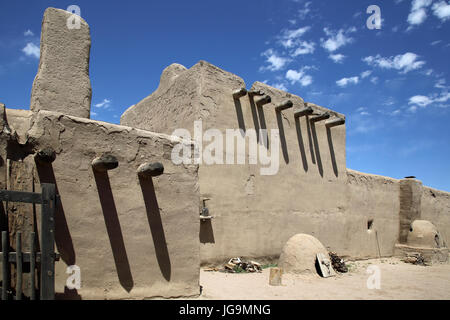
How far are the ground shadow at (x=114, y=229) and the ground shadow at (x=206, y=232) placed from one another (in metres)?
2.97

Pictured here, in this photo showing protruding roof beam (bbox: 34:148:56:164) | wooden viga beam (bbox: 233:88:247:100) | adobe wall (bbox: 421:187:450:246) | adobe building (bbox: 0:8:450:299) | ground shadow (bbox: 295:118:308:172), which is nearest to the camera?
protruding roof beam (bbox: 34:148:56:164)

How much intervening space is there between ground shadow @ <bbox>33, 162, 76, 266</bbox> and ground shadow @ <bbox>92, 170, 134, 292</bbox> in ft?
1.44

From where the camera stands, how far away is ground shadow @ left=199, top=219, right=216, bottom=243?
23.2 feet

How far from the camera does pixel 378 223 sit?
11367 millimetres

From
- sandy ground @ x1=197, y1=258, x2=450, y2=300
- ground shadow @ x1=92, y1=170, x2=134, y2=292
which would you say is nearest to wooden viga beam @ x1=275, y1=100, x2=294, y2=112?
sandy ground @ x1=197, y1=258, x2=450, y2=300

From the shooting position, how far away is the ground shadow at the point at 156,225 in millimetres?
4426

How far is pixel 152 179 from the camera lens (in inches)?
177

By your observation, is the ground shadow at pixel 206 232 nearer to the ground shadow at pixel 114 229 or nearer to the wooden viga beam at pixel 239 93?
the wooden viga beam at pixel 239 93

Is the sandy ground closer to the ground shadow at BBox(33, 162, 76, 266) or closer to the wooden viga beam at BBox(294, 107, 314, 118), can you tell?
the ground shadow at BBox(33, 162, 76, 266)

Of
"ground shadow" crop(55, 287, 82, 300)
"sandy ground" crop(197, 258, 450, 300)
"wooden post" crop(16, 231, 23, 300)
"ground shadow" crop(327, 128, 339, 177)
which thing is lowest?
"sandy ground" crop(197, 258, 450, 300)

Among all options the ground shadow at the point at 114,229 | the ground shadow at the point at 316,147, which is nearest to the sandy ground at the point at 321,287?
the ground shadow at the point at 114,229

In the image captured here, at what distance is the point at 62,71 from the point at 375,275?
7558 millimetres

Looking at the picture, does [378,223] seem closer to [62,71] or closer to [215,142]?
[215,142]

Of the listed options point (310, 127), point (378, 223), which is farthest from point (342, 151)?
point (378, 223)
